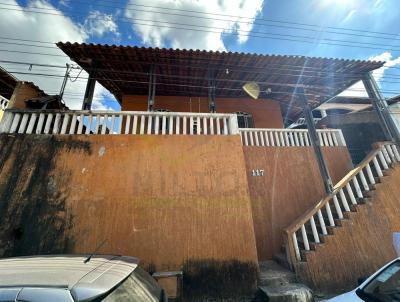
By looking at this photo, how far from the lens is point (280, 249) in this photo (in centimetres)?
579

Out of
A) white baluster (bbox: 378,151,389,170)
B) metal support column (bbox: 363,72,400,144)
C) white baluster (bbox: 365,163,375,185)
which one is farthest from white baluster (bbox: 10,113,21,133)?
metal support column (bbox: 363,72,400,144)

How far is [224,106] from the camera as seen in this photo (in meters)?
9.31

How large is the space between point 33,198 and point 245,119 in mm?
8079

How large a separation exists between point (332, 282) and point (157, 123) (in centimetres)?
562

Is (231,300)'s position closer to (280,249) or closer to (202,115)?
(280,249)

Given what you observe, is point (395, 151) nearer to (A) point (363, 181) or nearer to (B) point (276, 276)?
(A) point (363, 181)

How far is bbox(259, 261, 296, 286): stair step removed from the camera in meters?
4.28

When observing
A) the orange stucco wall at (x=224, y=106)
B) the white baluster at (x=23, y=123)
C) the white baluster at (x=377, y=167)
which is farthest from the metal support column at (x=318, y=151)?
the white baluster at (x=23, y=123)

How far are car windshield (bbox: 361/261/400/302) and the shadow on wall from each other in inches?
201

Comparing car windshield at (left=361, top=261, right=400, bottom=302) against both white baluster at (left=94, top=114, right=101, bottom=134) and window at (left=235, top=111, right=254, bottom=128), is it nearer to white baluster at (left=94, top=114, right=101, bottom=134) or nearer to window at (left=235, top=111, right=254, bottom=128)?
white baluster at (left=94, top=114, right=101, bottom=134)

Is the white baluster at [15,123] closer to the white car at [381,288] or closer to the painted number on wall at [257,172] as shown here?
the painted number on wall at [257,172]

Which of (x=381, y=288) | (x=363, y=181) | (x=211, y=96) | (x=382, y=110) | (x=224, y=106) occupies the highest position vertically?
(x=224, y=106)

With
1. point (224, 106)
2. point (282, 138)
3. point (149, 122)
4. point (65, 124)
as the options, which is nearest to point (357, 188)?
point (282, 138)

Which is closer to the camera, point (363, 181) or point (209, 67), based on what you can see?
point (363, 181)
